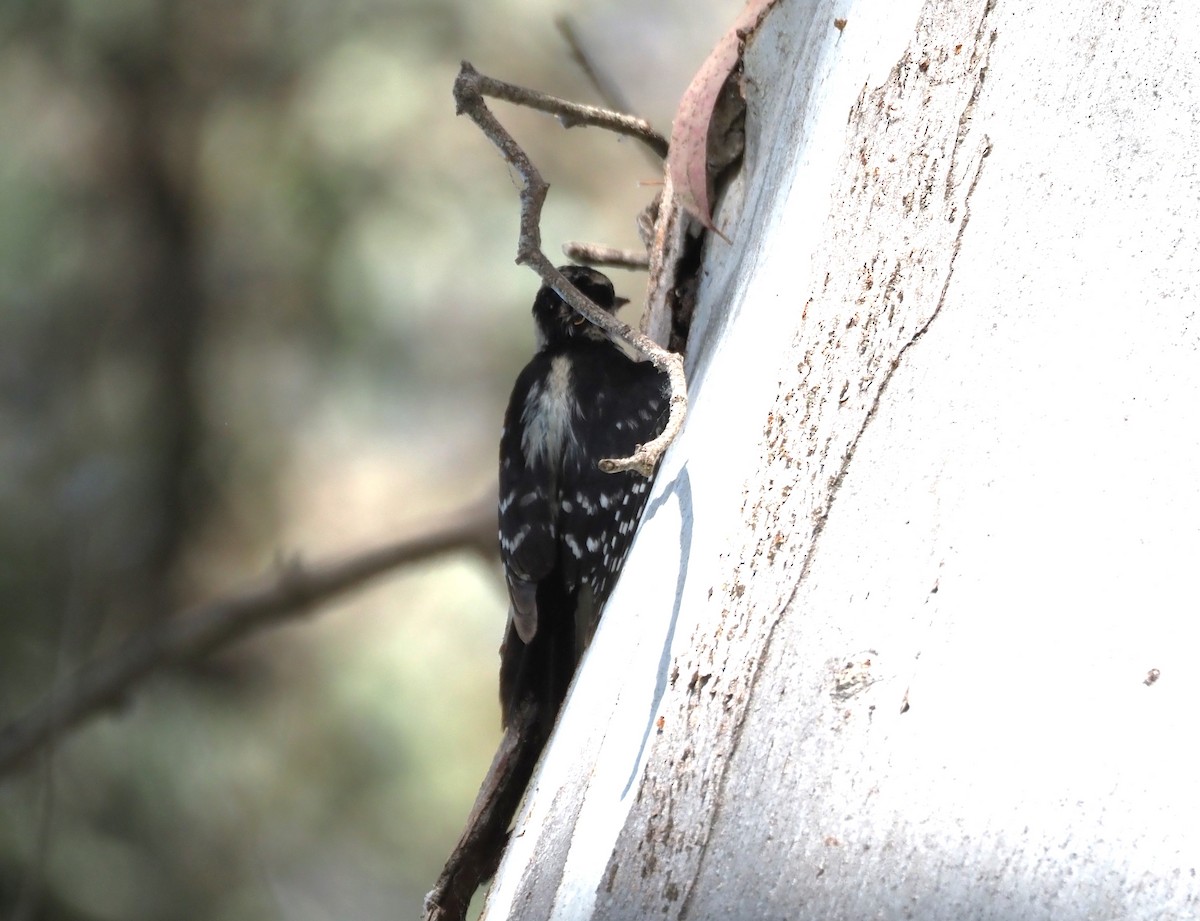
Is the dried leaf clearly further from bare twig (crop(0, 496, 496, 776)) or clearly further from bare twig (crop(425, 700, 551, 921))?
bare twig (crop(0, 496, 496, 776))

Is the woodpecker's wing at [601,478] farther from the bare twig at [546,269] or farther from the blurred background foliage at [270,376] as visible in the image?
the blurred background foliage at [270,376]

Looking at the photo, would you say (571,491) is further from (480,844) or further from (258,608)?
(258,608)

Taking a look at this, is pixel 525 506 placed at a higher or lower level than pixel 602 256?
lower

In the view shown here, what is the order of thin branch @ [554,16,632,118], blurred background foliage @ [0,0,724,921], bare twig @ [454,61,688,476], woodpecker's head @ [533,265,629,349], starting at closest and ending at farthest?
1. bare twig @ [454,61,688,476]
2. woodpecker's head @ [533,265,629,349]
3. thin branch @ [554,16,632,118]
4. blurred background foliage @ [0,0,724,921]

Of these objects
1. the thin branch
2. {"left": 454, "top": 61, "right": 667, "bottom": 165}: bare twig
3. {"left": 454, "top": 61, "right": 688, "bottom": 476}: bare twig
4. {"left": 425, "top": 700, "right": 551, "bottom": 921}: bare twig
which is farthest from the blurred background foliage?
{"left": 454, "top": 61, "right": 688, "bottom": 476}: bare twig

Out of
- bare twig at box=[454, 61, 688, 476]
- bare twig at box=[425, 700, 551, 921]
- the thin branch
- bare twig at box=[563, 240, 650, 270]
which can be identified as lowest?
bare twig at box=[425, 700, 551, 921]

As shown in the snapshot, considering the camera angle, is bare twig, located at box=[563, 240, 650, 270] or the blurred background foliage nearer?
bare twig, located at box=[563, 240, 650, 270]

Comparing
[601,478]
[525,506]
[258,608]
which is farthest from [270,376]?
[601,478]
